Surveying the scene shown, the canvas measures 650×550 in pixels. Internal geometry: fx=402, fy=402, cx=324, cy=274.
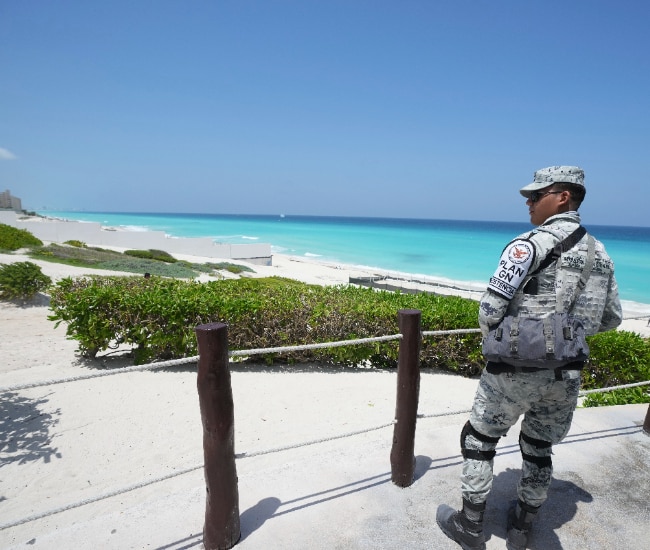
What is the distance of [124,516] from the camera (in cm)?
259

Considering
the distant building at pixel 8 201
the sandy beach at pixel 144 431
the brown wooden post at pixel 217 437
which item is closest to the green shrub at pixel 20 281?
the sandy beach at pixel 144 431

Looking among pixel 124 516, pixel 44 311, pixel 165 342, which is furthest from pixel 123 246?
pixel 124 516

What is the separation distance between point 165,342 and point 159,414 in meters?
1.31

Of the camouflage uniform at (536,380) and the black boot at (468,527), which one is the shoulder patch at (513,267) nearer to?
the camouflage uniform at (536,380)

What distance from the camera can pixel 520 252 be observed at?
193 cm

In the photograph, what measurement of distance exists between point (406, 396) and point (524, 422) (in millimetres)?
762

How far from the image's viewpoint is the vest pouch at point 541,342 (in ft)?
6.23

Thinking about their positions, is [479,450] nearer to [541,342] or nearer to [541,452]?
[541,452]

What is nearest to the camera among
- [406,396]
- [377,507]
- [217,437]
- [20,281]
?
[217,437]

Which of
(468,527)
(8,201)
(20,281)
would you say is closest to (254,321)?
(468,527)

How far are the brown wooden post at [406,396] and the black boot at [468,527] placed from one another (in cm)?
51

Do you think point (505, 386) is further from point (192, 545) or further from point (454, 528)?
point (192, 545)

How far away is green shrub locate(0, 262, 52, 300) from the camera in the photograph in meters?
10.7

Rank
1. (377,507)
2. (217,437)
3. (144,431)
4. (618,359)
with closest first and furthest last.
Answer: (217,437), (377,507), (144,431), (618,359)
